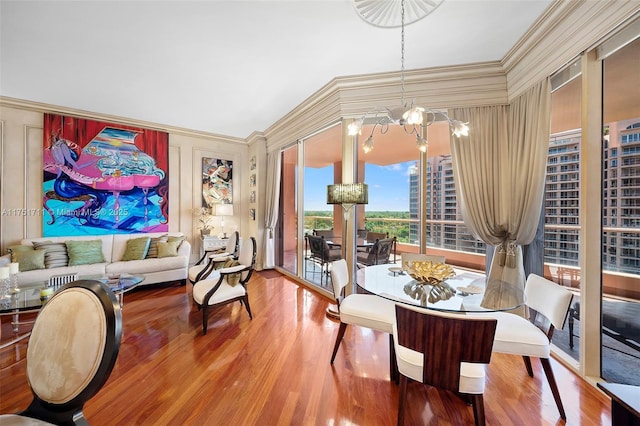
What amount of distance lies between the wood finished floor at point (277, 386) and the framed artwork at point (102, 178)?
215cm

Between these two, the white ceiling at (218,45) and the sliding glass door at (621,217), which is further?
the white ceiling at (218,45)

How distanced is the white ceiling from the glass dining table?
2.32 metres

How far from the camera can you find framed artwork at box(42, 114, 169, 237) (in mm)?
3959

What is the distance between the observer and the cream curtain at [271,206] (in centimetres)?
500

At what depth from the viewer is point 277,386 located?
6.00ft

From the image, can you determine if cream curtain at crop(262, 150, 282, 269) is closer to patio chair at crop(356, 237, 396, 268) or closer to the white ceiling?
the white ceiling

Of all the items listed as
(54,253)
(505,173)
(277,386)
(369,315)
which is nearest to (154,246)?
(54,253)

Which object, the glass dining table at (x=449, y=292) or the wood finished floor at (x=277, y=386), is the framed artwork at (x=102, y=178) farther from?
the glass dining table at (x=449, y=292)

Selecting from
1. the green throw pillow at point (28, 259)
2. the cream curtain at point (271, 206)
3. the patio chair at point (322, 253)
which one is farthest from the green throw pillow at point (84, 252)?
the patio chair at point (322, 253)

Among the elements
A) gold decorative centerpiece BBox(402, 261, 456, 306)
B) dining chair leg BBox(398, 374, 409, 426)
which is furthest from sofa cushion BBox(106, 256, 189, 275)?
dining chair leg BBox(398, 374, 409, 426)

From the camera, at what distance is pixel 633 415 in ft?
2.66

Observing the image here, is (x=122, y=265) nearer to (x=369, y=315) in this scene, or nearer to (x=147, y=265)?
(x=147, y=265)

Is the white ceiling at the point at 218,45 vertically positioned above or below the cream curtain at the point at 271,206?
above

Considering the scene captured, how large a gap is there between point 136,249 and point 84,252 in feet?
2.16
